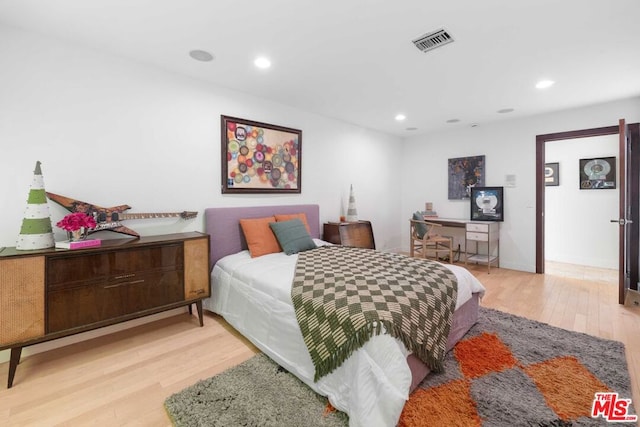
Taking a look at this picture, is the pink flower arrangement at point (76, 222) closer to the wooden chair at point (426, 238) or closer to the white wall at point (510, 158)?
the wooden chair at point (426, 238)

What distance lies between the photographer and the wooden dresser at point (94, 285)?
179cm

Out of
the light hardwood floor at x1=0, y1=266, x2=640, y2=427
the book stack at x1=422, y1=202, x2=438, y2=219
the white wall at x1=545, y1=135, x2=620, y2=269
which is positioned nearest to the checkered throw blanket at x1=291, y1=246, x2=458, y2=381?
the light hardwood floor at x1=0, y1=266, x2=640, y2=427

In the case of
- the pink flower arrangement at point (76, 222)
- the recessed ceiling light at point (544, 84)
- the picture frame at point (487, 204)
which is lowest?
the pink flower arrangement at point (76, 222)

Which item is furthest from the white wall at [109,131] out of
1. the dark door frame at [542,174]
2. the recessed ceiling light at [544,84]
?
the dark door frame at [542,174]

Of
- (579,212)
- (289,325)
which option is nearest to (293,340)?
(289,325)

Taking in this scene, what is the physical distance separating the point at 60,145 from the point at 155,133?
28.2 inches

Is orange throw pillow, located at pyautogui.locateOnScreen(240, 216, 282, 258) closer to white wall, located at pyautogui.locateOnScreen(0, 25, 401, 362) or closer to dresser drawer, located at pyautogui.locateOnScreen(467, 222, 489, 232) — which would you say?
white wall, located at pyautogui.locateOnScreen(0, 25, 401, 362)

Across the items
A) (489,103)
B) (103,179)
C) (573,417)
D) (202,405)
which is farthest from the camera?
(489,103)

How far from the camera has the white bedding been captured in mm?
1379

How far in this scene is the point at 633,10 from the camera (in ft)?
6.18

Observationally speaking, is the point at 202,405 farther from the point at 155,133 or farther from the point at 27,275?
the point at 155,133

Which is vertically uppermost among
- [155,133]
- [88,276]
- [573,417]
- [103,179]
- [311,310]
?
[155,133]

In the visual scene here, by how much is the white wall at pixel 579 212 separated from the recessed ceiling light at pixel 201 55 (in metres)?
5.58

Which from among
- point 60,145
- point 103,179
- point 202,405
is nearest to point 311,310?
point 202,405
